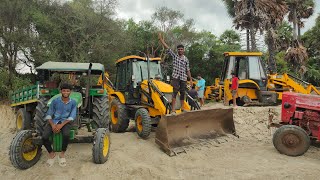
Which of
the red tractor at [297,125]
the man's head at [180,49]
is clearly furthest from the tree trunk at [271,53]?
the man's head at [180,49]

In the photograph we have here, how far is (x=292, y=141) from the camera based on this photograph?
21.7 feet

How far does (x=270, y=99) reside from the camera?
1360cm

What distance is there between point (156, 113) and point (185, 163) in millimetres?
2801

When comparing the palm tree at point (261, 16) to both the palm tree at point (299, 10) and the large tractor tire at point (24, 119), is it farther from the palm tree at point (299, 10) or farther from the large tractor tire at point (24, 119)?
the large tractor tire at point (24, 119)

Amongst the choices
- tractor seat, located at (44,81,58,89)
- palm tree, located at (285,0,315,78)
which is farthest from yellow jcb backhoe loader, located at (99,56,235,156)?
palm tree, located at (285,0,315,78)

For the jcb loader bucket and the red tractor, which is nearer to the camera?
the red tractor

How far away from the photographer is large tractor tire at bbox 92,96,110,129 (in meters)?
7.61

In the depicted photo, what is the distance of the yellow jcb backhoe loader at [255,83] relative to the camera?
1371 centimetres

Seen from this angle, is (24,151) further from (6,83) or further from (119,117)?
(6,83)

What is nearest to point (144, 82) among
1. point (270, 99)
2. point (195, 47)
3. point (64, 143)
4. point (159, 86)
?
point (159, 86)

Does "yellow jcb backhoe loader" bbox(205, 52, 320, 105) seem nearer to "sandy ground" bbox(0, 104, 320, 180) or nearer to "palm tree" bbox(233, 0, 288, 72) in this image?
"sandy ground" bbox(0, 104, 320, 180)

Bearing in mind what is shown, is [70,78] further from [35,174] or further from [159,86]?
[35,174]

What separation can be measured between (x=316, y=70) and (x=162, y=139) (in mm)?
26089

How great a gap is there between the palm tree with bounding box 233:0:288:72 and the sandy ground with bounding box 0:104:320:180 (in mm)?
15891
